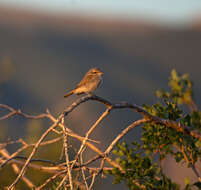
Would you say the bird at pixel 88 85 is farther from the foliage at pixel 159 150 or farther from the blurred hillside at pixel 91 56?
the blurred hillside at pixel 91 56

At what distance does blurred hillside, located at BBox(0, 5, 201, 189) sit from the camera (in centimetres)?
5775

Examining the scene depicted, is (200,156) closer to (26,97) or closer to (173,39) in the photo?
(26,97)

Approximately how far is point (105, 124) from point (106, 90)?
739 cm

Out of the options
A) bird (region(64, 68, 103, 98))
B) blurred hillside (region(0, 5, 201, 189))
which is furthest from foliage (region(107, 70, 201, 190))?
blurred hillside (region(0, 5, 201, 189))

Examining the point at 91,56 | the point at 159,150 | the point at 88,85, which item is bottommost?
the point at 159,150

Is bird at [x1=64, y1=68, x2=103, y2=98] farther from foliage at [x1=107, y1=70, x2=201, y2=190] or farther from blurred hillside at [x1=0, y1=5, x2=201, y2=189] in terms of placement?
blurred hillside at [x1=0, y1=5, x2=201, y2=189]

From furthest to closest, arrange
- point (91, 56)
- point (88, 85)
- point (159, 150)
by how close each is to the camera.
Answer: point (91, 56) < point (88, 85) < point (159, 150)

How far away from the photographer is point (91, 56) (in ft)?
243

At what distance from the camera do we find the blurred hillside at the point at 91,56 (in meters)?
57.8

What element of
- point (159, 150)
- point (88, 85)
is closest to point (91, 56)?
point (88, 85)

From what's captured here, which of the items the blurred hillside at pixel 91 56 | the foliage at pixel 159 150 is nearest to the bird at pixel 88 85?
the foliage at pixel 159 150

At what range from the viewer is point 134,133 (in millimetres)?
53344

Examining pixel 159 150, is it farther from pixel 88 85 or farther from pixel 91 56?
pixel 91 56

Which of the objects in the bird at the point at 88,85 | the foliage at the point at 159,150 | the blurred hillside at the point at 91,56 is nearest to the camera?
the foliage at the point at 159,150
